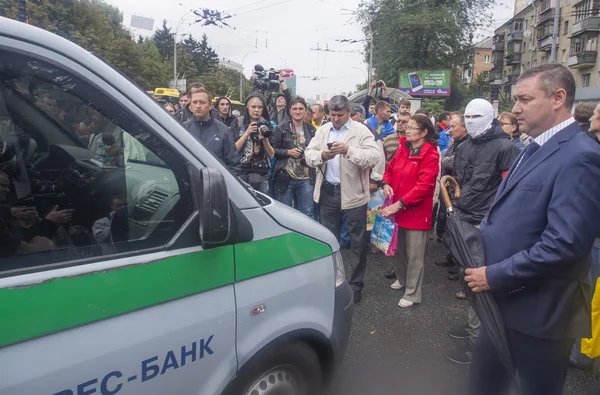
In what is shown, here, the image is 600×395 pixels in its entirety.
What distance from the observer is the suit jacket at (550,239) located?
1.58 m

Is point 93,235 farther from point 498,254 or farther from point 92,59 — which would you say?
point 498,254

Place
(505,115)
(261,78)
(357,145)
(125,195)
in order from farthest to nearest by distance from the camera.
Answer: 1. (261,78)
2. (505,115)
3. (357,145)
4. (125,195)

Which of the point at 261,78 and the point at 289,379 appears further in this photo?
the point at 261,78

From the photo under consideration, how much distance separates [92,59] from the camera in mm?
1398

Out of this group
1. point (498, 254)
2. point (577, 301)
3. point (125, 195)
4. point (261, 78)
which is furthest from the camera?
point (261, 78)

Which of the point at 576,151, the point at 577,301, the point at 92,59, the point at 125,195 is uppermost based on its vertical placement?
the point at 92,59

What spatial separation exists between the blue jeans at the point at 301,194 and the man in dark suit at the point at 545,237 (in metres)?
3.21

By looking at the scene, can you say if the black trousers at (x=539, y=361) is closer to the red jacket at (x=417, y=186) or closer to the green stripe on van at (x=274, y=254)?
the green stripe on van at (x=274, y=254)

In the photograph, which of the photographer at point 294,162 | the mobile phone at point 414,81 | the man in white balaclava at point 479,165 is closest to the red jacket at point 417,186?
the man in white balaclava at point 479,165

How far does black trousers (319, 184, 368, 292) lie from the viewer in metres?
4.02

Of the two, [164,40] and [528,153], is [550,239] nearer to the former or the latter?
[528,153]

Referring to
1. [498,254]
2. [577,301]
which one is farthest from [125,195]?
[577,301]

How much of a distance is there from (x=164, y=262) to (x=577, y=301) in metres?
1.67

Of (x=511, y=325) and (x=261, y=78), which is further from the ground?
(x=261, y=78)
